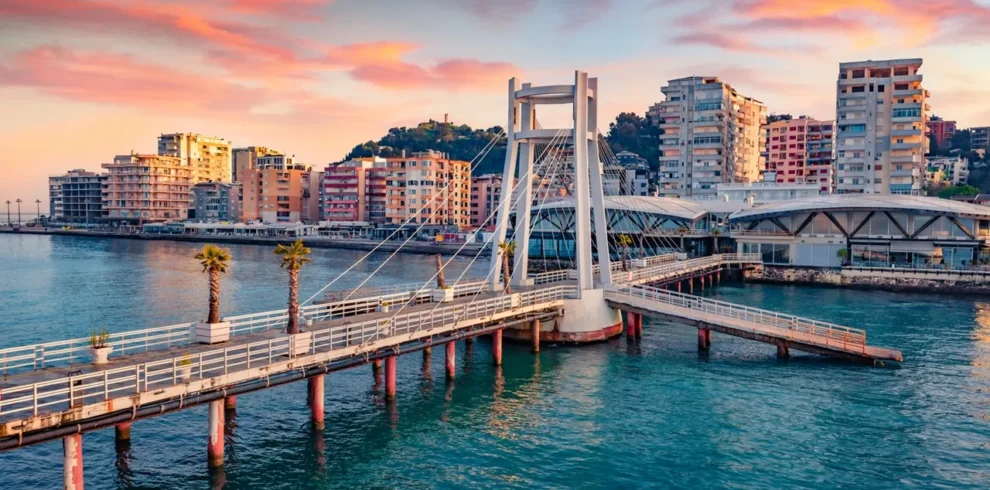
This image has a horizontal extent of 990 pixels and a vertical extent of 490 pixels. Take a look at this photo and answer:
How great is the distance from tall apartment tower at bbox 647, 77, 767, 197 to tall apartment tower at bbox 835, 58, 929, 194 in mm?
24485

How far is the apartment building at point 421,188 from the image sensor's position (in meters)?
189

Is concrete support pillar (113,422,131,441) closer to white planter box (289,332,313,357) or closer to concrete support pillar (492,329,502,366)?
white planter box (289,332,313,357)

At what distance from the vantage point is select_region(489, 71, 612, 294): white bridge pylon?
51969 mm

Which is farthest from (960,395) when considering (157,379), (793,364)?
(157,379)

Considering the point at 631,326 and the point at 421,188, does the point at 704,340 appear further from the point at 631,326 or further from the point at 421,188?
the point at 421,188

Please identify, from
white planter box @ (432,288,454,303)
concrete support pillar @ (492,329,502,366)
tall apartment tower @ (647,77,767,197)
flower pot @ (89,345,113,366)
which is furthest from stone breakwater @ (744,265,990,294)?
flower pot @ (89,345,113,366)

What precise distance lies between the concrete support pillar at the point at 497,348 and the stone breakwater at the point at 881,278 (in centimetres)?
6486

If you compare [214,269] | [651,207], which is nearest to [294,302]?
[214,269]

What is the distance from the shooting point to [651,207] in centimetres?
11794

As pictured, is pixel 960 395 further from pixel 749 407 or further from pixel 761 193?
pixel 761 193

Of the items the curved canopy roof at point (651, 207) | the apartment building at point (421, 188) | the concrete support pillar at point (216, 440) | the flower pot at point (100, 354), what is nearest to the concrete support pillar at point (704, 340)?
the concrete support pillar at point (216, 440)

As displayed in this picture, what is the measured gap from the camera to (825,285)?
313ft

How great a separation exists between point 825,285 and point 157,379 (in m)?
87.4

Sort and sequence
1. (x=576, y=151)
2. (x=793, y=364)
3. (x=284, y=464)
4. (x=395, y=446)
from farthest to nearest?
(x=576, y=151) < (x=793, y=364) < (x=395, y=446) < (x=284, y=464)
